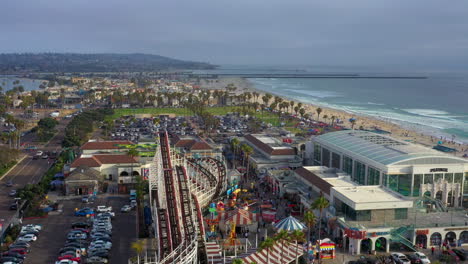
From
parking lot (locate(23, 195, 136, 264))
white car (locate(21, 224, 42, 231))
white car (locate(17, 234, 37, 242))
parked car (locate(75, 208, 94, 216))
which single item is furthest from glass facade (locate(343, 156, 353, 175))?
white car (locate(17, 234, 37, 242))

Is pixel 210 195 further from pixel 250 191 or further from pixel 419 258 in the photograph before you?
pixel 419 258

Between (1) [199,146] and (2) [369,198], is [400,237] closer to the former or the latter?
(2) [369,198]

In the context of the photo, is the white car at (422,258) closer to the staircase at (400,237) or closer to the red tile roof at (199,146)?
the staircase at (400,237)

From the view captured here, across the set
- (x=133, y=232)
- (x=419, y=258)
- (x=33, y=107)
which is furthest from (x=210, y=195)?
(x=33, y=107)

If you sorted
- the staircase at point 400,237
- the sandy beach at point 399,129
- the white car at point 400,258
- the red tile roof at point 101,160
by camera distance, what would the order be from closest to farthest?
the white car at point 400,258 < the staircase at point 400,237 < the red tile roof at point 101,160 < the sandy beach at point 399,129

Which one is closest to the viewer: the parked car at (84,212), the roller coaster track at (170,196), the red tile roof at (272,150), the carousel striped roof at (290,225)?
the roller coaster track at (170,196)

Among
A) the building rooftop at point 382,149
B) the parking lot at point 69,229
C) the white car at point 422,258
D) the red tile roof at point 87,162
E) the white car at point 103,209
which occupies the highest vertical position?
the building rooftop at point 382,149

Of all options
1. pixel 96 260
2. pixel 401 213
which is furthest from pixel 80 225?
pixel 401 213

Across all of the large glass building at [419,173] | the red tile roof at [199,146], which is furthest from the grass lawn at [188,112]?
the large glass building at [419,173]
